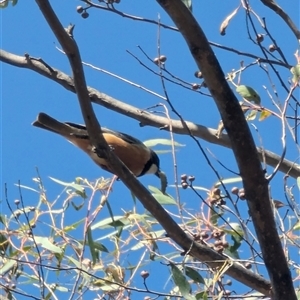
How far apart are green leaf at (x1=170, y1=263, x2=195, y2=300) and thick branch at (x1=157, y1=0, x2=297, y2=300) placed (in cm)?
27

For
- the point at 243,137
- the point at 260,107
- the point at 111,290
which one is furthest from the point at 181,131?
the point at 243,137

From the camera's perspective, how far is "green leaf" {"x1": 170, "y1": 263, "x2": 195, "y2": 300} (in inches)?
59.1

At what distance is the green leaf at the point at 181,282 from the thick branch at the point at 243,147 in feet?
0.88

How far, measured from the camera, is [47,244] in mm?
1745

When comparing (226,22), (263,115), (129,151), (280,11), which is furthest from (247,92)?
(129,151)

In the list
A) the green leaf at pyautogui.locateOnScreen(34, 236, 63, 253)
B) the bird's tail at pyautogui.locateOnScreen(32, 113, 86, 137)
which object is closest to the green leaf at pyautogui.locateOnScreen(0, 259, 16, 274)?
the green leaf at pyautogui.locateOnScreen(34, 236, 63, 253)

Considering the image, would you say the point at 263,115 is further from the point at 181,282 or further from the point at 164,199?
the point at 181,282

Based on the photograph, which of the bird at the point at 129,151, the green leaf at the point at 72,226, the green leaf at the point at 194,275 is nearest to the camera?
the green leaf at the point at 194,275

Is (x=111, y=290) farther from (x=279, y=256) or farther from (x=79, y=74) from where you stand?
(x=79, y=74)

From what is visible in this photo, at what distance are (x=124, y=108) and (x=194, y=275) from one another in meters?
0.64

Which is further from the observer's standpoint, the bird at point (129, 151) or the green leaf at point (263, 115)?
the bird at point (129, 151)

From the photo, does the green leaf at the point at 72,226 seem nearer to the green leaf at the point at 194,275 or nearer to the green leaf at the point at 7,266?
the green leaf at the point at 7,266

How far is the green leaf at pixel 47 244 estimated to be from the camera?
171cm

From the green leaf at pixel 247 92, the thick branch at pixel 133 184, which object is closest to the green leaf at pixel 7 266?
the thick branch at pixel 133 184
